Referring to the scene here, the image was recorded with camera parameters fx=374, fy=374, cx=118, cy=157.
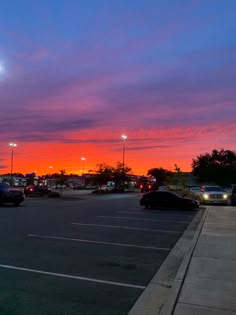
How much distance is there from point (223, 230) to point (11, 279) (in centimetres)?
917

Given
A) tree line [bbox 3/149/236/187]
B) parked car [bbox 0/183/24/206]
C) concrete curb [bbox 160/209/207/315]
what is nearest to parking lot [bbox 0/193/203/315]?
concrete curb [bbox 160/209/207/315]

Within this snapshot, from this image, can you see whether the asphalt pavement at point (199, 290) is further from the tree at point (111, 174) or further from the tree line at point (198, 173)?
the tree at point (111, 174)

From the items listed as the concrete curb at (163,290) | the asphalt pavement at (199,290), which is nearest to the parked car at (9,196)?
the concrete curb at (163,290)

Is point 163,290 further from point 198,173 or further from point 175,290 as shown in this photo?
point 198,173

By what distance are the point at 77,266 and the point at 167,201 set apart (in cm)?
1954

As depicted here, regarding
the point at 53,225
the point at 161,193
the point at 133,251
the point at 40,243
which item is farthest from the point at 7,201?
the point at 133,251

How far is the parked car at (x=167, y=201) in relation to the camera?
1049 inches

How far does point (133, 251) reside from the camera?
10.2 m

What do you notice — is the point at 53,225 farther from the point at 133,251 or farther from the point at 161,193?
the point at 161,193

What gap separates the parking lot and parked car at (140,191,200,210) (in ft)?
40.3

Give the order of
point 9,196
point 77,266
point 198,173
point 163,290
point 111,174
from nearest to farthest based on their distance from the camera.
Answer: point 163,290 → point 77,266 → point 9,196 → point 111,174 → point 198,173

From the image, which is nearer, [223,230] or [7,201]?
[223,230]

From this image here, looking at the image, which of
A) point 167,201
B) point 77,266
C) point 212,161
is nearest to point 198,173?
point 212,161

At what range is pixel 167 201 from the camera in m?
27.1
